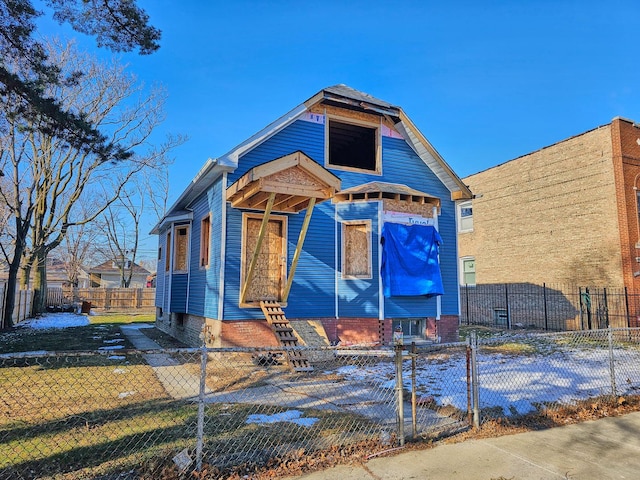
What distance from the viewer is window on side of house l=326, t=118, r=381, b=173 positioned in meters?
12.2

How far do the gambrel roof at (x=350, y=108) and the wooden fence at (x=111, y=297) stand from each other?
21064 millimetres

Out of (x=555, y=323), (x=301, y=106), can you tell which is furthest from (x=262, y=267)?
(x=555, y=323)

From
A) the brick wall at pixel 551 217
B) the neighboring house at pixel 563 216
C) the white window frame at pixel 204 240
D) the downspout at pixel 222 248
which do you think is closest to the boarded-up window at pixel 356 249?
the downspout at pixel 222 248

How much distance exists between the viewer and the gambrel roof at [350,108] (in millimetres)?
10227

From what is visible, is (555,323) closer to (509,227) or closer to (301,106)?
(509,227)

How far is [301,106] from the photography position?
437 inches

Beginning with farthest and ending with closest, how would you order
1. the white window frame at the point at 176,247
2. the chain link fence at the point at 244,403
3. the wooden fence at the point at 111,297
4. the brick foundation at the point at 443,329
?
the wooden fence at the point at 111,297 → the white window frame at the point at 176,247 → the brick foundation at the point at 443,329 → the chain link fence at the point at 244,403

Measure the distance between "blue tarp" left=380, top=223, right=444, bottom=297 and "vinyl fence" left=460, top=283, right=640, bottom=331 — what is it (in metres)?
7.88

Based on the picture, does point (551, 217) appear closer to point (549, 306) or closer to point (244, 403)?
point (549, 306)

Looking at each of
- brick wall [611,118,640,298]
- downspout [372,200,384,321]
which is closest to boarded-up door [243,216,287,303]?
downspout [372,200,384,321]

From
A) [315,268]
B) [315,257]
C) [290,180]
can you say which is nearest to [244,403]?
[290,180]

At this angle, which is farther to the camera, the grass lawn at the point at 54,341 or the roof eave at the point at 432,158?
the roof eave at the point at 432,158

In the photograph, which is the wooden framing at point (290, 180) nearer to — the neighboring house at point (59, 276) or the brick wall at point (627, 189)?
the brick wall at point (627, 189)

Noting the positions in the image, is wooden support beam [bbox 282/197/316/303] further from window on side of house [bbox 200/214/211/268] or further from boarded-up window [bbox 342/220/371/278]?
window on side of house [bbox 200/214/211/268]
